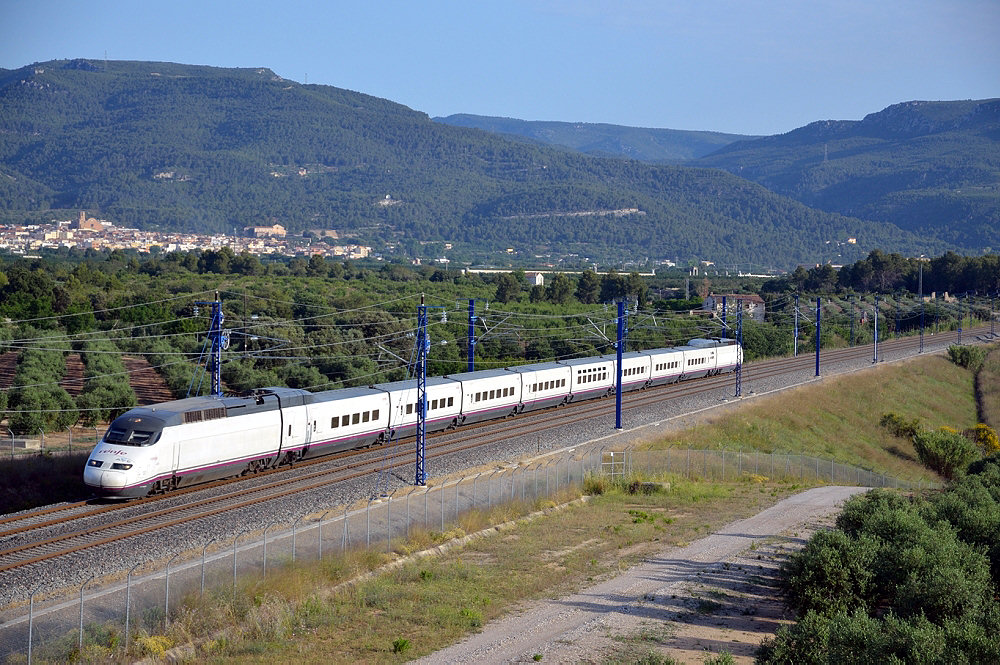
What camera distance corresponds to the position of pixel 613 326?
8388 centimetres

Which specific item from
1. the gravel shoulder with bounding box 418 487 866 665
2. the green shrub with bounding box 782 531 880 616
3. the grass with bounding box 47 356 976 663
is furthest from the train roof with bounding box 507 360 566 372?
the green shrub with bounding box 782 531 880 616

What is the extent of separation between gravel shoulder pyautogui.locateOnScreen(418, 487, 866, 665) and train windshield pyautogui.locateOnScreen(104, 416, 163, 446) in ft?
42.4

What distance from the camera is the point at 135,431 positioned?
27406 mm

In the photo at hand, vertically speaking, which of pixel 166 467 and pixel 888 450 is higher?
pixel 166 467

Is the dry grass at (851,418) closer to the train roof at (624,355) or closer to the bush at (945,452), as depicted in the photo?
the bush at (945,452)

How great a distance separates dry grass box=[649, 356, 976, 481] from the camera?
50.3 m

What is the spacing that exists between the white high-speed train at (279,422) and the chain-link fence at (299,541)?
4395mm

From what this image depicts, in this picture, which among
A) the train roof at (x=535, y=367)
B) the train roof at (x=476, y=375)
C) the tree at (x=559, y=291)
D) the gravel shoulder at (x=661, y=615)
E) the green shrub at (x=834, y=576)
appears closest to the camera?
the gravel shoulder at (x=661, y=615)

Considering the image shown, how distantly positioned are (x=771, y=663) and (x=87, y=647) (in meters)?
10.7

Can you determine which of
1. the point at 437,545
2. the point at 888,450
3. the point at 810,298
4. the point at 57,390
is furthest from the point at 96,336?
the point at 810,298

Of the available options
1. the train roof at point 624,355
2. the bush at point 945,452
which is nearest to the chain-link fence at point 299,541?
the bush at point 945,452

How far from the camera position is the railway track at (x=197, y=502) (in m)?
23.2

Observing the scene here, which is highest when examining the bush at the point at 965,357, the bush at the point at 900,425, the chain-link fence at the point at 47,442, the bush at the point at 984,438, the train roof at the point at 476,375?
the train roof at the point at 476,375

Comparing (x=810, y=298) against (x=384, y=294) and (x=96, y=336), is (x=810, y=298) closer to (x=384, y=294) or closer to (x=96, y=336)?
(x=384, y=294)
